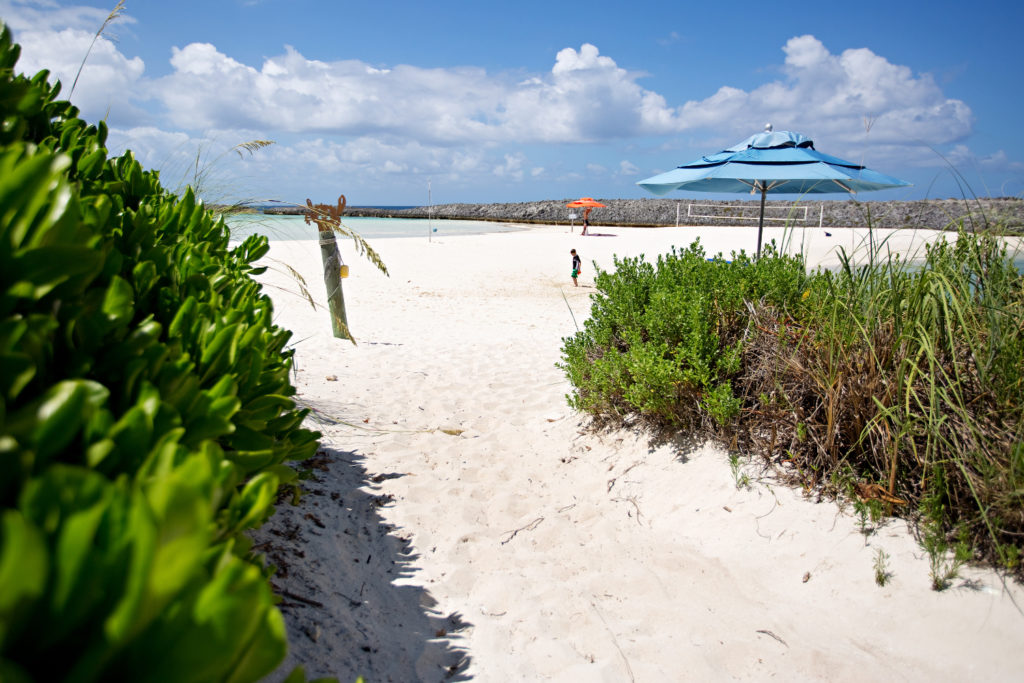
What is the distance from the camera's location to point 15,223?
990 mm

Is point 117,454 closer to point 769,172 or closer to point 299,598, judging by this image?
point 299,598

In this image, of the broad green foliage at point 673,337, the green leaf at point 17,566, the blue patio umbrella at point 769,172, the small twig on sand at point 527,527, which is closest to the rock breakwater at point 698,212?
the blue patio umbrella at point 769,172

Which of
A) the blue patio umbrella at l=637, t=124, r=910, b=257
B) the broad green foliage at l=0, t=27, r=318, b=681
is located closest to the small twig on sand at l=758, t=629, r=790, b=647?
the broad green foliage at l=0, t=27, r=318, b=681

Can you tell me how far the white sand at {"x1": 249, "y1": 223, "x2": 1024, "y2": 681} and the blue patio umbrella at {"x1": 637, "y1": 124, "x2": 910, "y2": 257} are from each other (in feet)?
20.5

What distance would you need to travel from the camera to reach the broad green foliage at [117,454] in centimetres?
62

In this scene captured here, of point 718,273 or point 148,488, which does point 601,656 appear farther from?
Answer: point 718,273

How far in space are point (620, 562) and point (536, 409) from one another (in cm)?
223

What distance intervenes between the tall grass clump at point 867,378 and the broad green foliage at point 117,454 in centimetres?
281

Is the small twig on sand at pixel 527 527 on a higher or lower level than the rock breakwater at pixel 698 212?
lower

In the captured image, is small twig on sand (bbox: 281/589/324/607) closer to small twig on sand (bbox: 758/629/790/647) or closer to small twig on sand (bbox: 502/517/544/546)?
small twig on sand (bbox: 502/517/544/546)

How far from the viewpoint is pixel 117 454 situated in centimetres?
97

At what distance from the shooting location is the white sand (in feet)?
8.16

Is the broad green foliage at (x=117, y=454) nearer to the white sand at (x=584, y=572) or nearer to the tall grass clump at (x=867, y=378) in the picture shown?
the white sand at (x=584, y=572)

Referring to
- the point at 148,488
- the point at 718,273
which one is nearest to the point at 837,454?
the point at 718,273
